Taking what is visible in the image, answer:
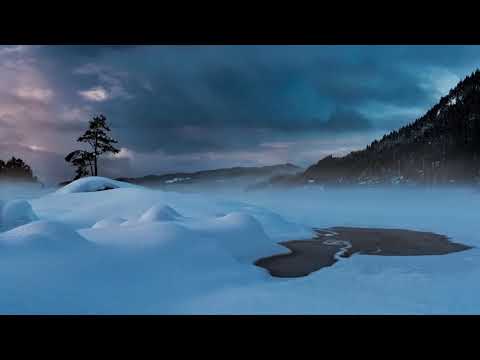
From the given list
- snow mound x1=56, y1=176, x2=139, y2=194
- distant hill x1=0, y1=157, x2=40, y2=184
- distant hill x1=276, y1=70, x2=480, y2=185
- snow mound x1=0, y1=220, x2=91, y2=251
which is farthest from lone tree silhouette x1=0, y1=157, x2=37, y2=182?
distant hill x1=276, y1=70, x2=480, y2=185

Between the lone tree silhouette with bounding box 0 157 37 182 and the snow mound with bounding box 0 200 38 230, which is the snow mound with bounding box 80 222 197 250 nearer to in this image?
the snow mound with bounding box 0 200 38 230

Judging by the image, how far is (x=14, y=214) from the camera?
11523mm

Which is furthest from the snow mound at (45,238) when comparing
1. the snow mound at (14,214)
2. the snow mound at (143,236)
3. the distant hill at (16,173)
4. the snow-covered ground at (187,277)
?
the distant hill at (16,173)

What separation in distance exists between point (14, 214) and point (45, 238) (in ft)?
→ 17.2

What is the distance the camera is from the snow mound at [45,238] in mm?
7262

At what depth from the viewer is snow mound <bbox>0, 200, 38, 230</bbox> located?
11297mm

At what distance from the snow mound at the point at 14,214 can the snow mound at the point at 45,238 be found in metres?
4.33

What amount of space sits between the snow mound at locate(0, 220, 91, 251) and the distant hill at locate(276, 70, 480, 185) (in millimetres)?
61916

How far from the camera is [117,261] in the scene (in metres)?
7.37

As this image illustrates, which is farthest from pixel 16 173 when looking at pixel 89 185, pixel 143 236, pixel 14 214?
pixel 143 236
